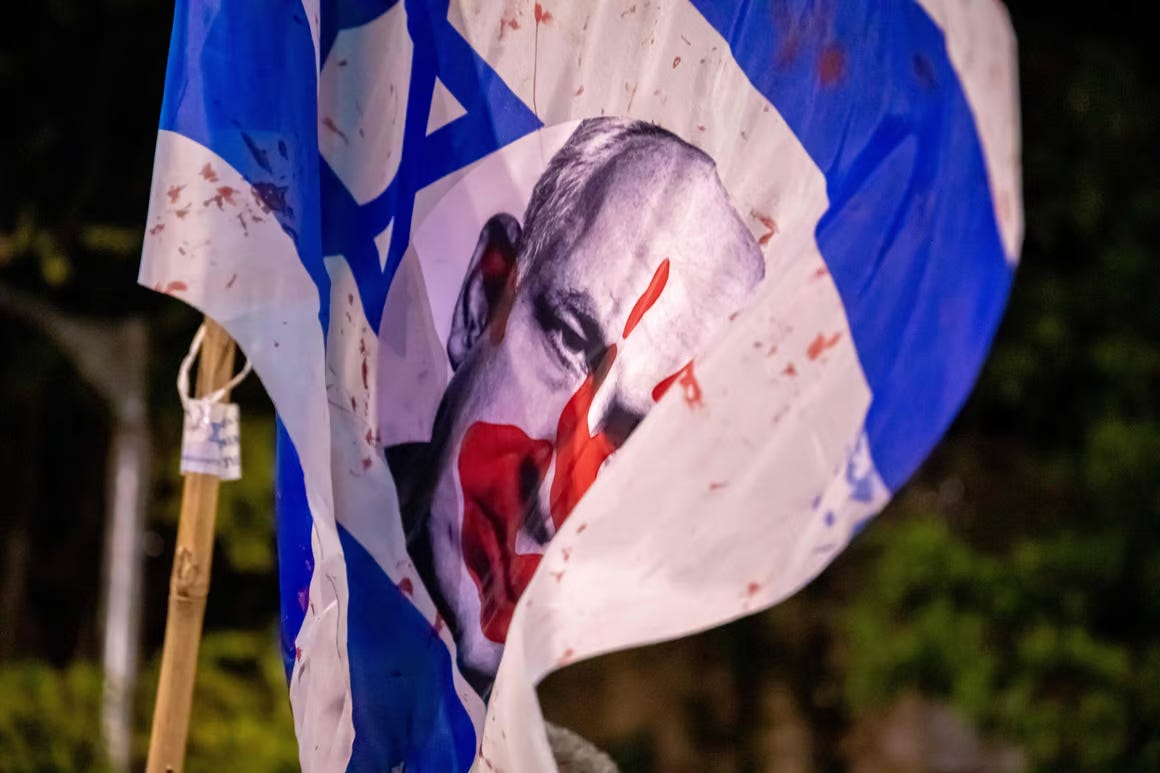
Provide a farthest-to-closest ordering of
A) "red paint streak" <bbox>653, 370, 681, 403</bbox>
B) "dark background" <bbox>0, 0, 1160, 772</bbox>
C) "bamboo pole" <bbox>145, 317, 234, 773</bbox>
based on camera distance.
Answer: "dark background" <bbox>0, 0, 1160, 772</bbox>
"bamboo pole" <bbox>145, 317, 234, 773</bbox>
"red paint streak" <bbox>653, 370, 681, 403</bbox>

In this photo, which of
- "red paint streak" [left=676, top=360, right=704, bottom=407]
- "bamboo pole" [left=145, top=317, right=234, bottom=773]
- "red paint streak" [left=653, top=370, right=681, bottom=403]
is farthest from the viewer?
"bamboo pole" [left=145, top=317, right=234, bottom=773]

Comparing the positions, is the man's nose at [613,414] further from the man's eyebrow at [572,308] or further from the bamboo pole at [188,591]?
the bamboo pole at [188,591]

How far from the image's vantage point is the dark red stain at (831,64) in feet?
3.03

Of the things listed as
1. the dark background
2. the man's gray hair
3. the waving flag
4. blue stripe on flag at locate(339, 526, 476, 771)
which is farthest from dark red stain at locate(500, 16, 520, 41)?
the dark background

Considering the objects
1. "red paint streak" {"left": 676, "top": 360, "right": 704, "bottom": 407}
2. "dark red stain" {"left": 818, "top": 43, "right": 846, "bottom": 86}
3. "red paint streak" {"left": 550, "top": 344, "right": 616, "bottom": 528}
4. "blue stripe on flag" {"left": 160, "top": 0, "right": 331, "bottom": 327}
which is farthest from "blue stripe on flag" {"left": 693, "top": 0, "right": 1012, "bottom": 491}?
"blue stripe on flag" {"left": 160, "top": 0, "right": 331, "bottom": 327}

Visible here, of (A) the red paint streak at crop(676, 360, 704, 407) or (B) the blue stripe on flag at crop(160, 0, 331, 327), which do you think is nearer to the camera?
(A) the red paint streak at crop(676, 360, 704, 407)

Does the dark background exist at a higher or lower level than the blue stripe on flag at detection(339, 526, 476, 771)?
lower

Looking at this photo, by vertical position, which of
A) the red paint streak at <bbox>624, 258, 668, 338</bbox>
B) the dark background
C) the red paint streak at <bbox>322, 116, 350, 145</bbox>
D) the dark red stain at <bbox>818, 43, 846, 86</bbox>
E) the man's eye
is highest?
the dark red stain at <bbox>818, 43, 846, 86</bbox>

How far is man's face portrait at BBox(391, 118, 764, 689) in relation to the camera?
38.6 inches

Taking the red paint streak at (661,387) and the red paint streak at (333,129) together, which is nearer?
the red paint streak at (661,387)

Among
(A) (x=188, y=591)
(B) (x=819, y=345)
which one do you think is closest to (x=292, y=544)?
(A) (x=188, y=591)

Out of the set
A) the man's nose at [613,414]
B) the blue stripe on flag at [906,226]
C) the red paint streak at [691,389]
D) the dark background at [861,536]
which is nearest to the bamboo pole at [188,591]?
the man's nose at [613,414]

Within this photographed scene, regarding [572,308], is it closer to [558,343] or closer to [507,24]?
[558,343]

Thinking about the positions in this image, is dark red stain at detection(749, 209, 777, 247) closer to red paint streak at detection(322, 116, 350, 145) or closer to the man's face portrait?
the man's face portrait
